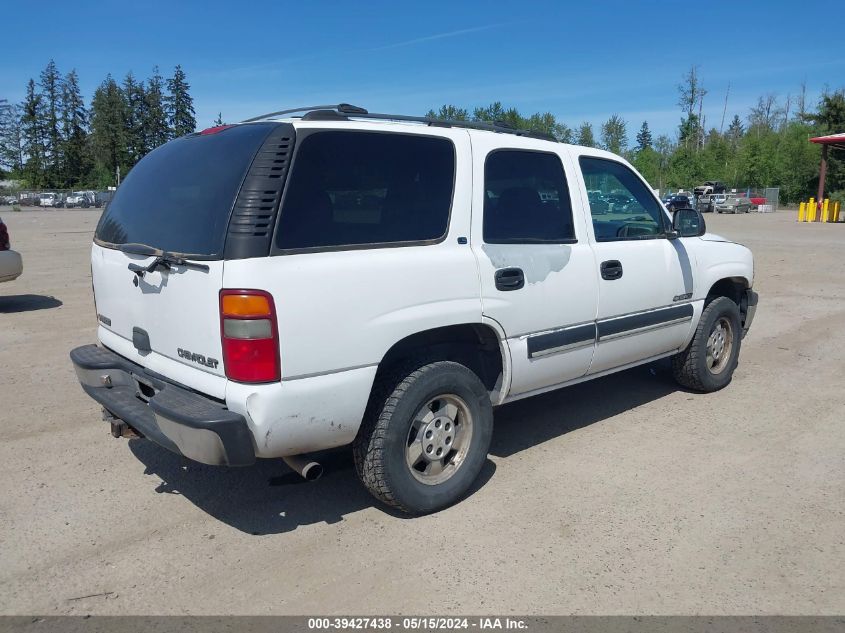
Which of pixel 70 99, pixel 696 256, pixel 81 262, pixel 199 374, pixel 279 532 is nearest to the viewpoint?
pixel 199 374

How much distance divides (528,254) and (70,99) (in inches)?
4078

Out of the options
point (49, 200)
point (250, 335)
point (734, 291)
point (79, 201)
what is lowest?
point (734, 291)

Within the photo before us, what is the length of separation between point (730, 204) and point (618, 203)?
44.8 meters

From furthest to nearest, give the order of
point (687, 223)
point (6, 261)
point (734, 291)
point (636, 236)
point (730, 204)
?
point (730, 204) < point (6, 261) < point (734, 291) < point (687, 223) < point (636, 236)

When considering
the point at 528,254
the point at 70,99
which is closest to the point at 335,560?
the point at 528,254

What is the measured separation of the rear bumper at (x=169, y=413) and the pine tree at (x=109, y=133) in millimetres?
89010

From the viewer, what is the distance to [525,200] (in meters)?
4.25

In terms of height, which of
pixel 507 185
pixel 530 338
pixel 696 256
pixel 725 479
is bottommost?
pixel 725 479

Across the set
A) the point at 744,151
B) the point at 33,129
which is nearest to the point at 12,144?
the point at 33,129

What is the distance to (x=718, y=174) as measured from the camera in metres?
66.1

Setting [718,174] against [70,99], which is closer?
[718,174]

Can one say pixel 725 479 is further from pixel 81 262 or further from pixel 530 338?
pixel 81 262

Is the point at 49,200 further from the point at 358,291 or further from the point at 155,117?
the point at 358,291

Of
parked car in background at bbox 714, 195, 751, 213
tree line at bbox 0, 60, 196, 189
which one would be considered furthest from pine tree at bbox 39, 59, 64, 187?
parked car in background at bbox 714, 195, 751, 213
